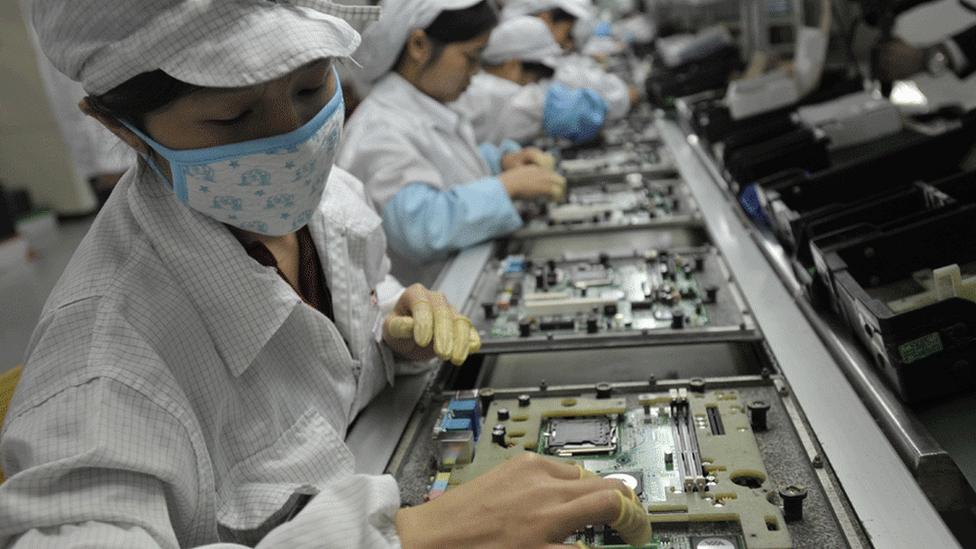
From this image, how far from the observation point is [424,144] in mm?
2900

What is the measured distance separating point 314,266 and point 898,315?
3.60ft

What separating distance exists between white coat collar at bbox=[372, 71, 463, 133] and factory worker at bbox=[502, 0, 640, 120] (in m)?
2.01

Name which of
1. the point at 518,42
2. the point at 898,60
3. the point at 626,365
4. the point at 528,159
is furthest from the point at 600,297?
the point at 518,42

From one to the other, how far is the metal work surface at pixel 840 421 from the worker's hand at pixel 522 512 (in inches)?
13.7

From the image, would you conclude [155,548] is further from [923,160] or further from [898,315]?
[923,160]

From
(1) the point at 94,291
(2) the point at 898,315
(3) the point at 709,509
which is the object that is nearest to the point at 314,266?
(1) the point at 94,291

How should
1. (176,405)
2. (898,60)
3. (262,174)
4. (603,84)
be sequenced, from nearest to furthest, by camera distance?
(176,405) < (262,174) < (898,60) < (603,84)

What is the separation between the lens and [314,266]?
1611 mm

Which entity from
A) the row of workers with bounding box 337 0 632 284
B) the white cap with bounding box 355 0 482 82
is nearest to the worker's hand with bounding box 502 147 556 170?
the row of workers with bounding box 337 0 632 284

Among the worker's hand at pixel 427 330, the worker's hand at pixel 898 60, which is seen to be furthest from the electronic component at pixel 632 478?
the worker's hand at pixel 898 60

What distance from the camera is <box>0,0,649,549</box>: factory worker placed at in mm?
990

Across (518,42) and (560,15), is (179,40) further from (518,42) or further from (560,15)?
(560,15)

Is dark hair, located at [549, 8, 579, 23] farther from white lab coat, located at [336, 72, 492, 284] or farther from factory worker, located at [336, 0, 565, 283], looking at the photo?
factory worker, located at [336, 0, 565, 283]

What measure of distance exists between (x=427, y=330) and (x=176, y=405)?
662mm
